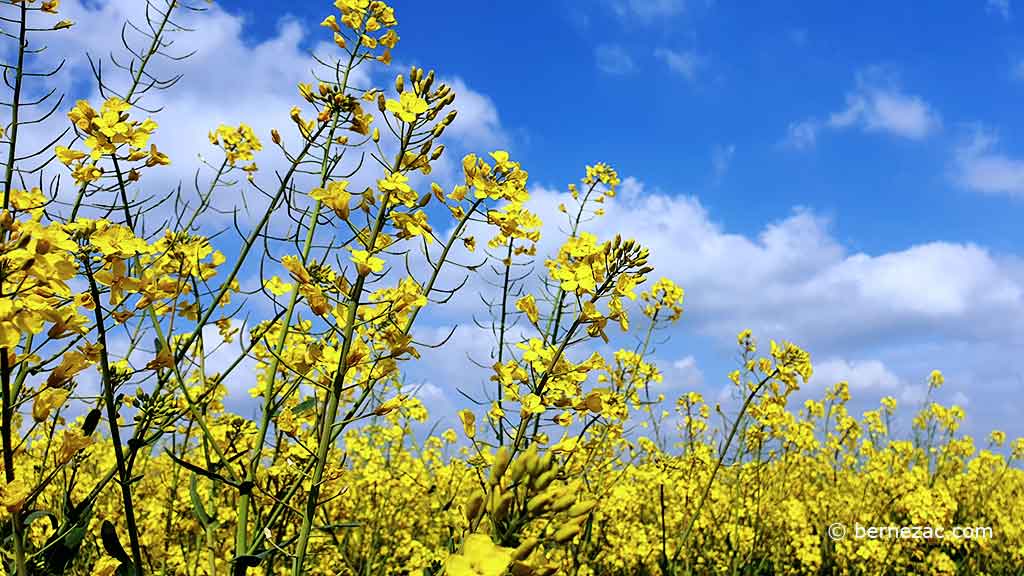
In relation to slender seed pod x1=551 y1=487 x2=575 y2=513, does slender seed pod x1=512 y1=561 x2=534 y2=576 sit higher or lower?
lower

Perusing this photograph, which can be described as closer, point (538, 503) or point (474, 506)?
point (538, 503)

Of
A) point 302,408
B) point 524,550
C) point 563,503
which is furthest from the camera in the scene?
point 302,408

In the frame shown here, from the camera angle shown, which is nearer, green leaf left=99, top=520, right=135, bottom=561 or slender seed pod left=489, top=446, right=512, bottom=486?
slender seed pod left=489, top=446, right=512, bottom=486

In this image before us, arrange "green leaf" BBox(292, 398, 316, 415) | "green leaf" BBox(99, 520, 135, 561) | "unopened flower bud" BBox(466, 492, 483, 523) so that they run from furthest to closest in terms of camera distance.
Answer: "green leaf" BBox(292, 398, 316, 415) → "green leaf" BBox(99, 520, 135, 561) → "unopened flower bud" BBox(466, 492, 483, 523)

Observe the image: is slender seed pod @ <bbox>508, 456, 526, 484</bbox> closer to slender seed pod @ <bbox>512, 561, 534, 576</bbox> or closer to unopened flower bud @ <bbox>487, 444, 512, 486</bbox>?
unopened flower bud @ <bbox>487, 444, 512, 486</bbox>

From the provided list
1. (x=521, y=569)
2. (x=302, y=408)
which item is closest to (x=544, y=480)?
(x=521, y=569)

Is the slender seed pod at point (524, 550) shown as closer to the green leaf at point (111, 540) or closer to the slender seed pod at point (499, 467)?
the slender seed pod at point (499, 467)

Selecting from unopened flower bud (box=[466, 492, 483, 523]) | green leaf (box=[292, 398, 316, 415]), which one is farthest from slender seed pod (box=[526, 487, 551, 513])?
green leaf (box=[292, 398, 316, 415])

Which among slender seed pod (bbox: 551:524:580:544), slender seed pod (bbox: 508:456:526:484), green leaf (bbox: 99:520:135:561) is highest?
slender seed pod (bbox: 508:456:526:484)

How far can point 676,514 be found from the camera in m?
6.58

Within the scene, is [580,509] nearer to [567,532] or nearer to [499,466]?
[567,532]

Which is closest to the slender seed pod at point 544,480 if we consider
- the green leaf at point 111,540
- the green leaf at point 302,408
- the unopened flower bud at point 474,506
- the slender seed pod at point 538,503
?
the slender seed pod at point 538,503

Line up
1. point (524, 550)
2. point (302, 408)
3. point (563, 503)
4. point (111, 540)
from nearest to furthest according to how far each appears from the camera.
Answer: point (524, 550) → point (563, 503) → point (111, 540) → point (302, 408)

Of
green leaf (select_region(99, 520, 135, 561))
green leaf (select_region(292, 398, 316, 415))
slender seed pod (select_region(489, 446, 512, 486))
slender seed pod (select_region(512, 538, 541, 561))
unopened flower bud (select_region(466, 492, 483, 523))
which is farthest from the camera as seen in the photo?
green leaf (select_region(292, 398, 316, 415))
